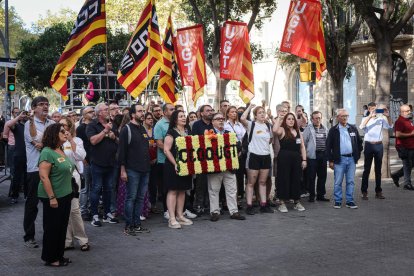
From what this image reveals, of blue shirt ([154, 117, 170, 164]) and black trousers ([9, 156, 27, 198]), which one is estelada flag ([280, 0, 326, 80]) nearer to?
blue shirt ([154, 117, 170, 164])

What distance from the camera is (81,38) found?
A: 1075cm

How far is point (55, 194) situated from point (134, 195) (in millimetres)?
1931

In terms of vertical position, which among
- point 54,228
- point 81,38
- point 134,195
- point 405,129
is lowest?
point 54,228

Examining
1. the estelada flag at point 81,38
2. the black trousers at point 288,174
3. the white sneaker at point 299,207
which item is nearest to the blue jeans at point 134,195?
the black trousers at point 288,174

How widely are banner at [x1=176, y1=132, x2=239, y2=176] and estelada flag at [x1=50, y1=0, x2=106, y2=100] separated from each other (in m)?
2.99

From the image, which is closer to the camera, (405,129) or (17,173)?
(17,173)

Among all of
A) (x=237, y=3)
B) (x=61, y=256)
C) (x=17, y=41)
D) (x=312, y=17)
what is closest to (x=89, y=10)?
(x=312, y=17)

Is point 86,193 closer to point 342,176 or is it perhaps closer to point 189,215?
point 189,215

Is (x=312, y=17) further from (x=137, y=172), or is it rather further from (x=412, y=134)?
(x=137, y=172)

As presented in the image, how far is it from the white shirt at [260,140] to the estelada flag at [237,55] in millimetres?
2803

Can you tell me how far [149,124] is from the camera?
387 inches

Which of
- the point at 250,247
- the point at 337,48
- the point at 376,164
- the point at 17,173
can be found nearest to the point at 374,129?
the point at 376,164

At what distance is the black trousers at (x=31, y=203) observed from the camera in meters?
7.39

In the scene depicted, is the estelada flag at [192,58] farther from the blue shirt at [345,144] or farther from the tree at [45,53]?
the tree at [45,53]
